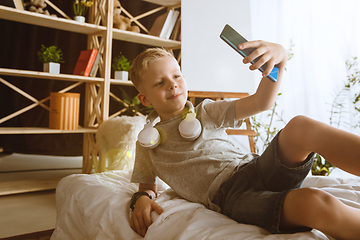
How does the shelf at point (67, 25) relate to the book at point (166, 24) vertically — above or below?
below

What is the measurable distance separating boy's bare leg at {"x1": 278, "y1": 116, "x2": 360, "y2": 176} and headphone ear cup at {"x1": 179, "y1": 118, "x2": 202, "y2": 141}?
263mm

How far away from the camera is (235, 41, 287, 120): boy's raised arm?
79cm

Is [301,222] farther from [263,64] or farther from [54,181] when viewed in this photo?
[54,181]

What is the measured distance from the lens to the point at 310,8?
2477 millimetres

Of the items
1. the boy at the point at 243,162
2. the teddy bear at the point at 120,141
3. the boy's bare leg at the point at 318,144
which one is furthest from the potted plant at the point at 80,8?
the boy's bare leg at the point at 318,144

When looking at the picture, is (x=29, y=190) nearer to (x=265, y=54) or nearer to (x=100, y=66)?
(x=100, y=66)

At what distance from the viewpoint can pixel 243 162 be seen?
35.9 inches

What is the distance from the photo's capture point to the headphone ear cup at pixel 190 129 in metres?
0.94

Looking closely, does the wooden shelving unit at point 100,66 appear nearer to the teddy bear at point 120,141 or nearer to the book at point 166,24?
the book at point 166,24

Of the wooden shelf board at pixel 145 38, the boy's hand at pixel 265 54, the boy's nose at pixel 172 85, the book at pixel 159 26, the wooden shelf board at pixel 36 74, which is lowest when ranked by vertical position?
the wooden shelf board at pixel 36 74

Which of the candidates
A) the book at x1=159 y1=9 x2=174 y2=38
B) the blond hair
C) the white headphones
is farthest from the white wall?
the white headphones

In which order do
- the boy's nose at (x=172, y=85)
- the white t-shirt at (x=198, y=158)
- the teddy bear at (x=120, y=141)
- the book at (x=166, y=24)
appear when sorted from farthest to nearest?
the book at (x=166, y=24) < the teddy bear at (x=120, y=141) < the boy's nose at (x=172, y=85) < the white t-shirt at (x=198, y=158)

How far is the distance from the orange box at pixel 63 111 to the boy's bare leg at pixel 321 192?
184cm

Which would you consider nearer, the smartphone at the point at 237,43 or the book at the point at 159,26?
the smartphone at the point at 237,43
